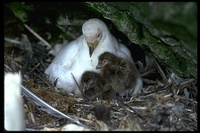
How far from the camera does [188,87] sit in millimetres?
5621

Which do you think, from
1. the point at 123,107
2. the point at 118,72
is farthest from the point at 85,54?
the point at 123,107

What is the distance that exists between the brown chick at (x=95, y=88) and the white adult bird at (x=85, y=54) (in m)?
0.16

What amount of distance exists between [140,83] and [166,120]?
1.16 metres

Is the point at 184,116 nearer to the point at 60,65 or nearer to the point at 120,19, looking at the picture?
the point at 120,19

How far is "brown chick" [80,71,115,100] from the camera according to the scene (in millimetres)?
5574

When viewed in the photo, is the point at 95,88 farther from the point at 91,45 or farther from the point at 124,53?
the point at 124,53

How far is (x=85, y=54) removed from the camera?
19.3ft

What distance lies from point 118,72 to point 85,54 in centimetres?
42

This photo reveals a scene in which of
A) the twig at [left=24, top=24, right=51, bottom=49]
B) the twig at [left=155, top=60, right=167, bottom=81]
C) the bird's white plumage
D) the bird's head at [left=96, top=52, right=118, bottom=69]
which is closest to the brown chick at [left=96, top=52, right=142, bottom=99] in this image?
the bird's head at [left=96, top=52, right=118, bottom=69]

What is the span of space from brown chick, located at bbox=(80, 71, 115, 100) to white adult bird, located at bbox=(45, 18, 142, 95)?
0.53 ft

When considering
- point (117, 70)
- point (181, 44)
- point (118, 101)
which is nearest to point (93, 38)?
point (117, 70)

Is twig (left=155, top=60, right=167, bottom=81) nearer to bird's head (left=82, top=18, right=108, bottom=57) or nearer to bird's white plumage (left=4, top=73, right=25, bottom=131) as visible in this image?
bird's head (left=82, top=18, right=108, bottom=57)

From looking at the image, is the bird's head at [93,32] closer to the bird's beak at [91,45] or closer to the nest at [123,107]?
the bird's beak at [91,45]

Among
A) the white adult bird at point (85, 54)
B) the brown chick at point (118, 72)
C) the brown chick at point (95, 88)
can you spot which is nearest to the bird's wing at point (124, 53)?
the white adult bird at point (85, 54)
